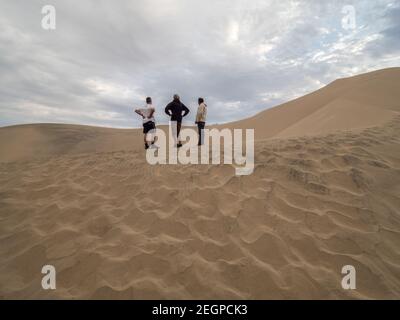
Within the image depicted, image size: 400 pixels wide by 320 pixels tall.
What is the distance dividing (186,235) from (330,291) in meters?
1.66

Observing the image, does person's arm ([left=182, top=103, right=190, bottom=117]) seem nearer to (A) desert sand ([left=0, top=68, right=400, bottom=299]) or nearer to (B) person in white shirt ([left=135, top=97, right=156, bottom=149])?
(B) person in white shirt ([left=135, top=97, right=156, bottom=149])

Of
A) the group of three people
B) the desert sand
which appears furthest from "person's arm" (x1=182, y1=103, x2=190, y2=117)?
the desert sand

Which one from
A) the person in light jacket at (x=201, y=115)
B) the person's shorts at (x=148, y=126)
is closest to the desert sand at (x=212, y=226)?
the person's shorts at (x=148, y=126)

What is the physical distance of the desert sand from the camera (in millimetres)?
2650

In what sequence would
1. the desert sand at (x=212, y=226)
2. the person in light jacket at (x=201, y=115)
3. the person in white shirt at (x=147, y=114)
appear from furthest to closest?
the person in light jacket at (x=201, y=115) → the person in white shirt at (x=147, y=114) → the desert sand at (x=212, y=226)

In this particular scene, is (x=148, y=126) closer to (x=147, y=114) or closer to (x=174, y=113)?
(x=147, y=114)

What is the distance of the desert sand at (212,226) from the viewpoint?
2.65 meters

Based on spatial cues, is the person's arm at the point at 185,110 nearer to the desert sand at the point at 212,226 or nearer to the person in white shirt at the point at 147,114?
the person in white shirt at the point at 147,114

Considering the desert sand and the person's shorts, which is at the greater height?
the person's shorts

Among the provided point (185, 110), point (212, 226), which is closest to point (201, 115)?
point (185, 110)

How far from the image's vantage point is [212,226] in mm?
3410
